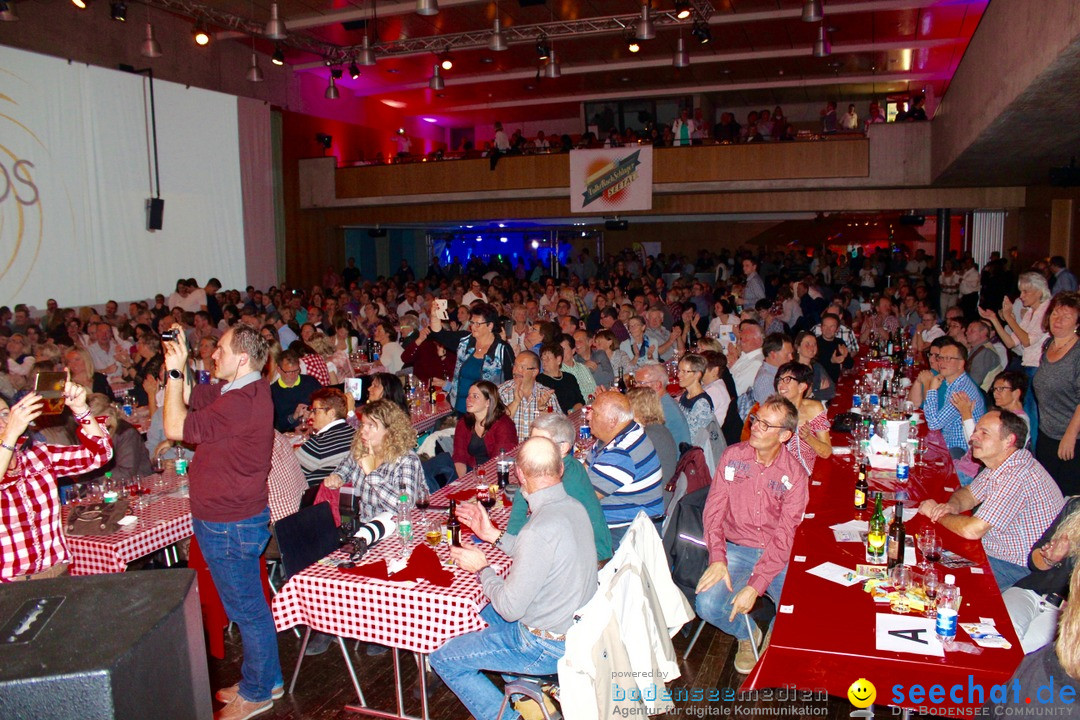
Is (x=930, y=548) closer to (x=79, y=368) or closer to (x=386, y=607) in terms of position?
(x=386, y=607)

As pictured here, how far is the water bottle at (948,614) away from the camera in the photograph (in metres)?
2.73

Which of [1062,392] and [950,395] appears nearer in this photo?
[1062,392]

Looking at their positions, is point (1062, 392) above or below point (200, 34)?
below

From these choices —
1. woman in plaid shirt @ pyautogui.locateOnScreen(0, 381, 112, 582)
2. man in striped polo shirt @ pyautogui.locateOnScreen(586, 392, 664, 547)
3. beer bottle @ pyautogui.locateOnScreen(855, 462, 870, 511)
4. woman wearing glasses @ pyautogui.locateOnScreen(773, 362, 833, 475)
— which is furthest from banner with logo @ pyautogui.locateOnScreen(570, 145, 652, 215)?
woman in plaid shirt @ pyautogui.locateOnScreen(0, 381, 112, 582)

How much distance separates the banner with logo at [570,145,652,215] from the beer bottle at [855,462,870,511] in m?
12.4

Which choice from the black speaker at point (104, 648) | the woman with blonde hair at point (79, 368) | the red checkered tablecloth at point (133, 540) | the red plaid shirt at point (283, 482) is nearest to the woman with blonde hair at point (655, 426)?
the red plaid shirt at point (283, 482)

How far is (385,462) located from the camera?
4359mm

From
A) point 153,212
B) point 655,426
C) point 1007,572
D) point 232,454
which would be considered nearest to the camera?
point 232,454

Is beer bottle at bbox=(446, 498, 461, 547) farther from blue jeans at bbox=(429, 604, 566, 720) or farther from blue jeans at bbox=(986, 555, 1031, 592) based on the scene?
blue jeans at bbox=(986, 555, 1031, 592)

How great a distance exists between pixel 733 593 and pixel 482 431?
219cm

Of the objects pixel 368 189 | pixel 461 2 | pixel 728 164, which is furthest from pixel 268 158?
pixel 728 164

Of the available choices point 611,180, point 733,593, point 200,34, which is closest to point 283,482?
point 733,593

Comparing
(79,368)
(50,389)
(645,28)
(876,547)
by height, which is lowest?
(876,547)

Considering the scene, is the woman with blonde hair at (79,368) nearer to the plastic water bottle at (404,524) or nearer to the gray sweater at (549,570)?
the plastic water bottle at (404,524)
